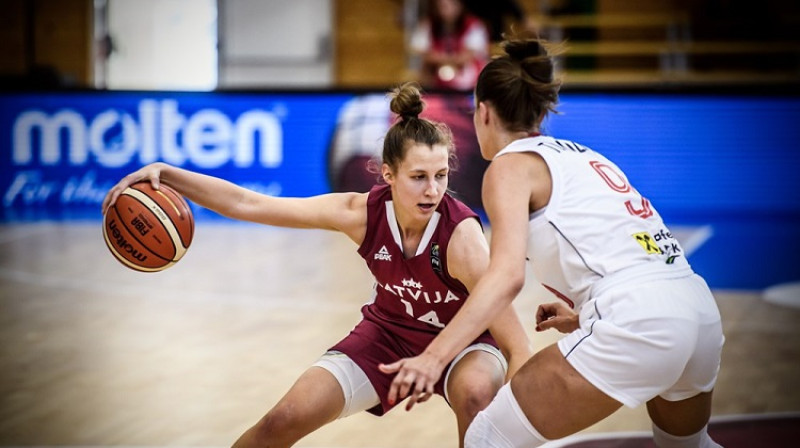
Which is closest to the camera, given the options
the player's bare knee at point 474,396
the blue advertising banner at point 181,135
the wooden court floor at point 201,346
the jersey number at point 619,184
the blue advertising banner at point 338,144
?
the jersey number at point 619,184

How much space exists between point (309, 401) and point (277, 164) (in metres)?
7.75

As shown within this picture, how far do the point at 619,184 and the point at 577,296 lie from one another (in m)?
0.34

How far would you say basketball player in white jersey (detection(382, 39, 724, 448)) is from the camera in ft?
8.38

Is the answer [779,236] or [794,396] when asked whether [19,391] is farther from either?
[779,236]

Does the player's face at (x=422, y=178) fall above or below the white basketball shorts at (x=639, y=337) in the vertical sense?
above

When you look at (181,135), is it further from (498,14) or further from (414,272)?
(414,272)

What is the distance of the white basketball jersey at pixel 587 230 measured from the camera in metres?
2.66

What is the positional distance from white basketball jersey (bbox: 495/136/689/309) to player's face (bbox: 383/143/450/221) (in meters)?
0.39

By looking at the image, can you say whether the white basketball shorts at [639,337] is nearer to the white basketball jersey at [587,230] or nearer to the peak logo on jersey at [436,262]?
the white basketball jersey at [587,230]

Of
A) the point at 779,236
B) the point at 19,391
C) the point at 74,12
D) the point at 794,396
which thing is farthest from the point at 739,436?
the point at 74,12

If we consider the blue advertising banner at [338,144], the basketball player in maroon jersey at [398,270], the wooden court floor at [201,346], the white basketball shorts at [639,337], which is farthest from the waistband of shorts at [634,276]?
the blue advertising banner at [338,144]

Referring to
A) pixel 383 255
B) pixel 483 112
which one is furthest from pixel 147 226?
pixel 483 112

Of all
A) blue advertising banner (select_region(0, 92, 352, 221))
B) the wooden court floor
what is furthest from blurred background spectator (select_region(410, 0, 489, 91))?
the wooden court floor

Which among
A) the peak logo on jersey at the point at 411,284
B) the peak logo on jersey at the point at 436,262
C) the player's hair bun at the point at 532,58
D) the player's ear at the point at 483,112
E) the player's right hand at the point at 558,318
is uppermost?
the player's hair bun at the point at 532,58
